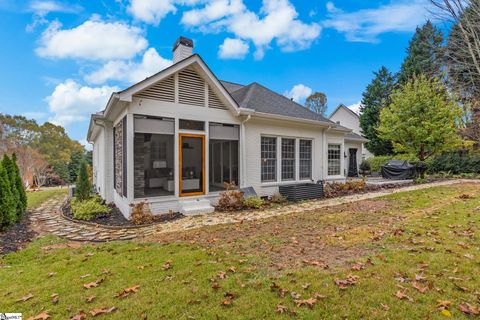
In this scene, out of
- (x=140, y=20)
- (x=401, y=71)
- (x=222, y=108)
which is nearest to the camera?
(x=222, y=108)

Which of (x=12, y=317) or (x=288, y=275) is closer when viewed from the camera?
(x=12, y=317)

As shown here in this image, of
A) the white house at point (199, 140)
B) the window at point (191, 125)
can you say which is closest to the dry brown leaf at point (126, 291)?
the white house at point (199, 140)

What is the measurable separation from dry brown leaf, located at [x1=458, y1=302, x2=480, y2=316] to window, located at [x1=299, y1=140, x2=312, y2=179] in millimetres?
9187

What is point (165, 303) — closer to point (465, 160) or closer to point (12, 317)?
point (12, 317)

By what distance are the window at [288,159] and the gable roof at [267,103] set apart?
1268 mm

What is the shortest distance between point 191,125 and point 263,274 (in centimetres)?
609

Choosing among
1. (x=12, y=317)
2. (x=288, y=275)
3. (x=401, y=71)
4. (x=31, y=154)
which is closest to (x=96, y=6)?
(x=12, y=317)

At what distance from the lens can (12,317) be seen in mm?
2777

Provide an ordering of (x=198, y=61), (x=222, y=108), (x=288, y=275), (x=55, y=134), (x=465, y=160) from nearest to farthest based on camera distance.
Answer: (x=288, y=275)
(x=198, y=61)
(x=222, y=108)
(x=465, y=160)
(x=55, y=134)

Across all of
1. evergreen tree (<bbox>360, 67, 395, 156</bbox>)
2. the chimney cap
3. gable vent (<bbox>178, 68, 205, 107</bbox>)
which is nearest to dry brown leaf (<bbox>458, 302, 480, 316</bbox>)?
gable vent (<bbox>178, 68, 205, 107</bbox>)

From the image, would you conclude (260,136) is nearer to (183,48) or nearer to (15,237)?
(183,48)

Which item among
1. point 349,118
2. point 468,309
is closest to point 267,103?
point 468,309

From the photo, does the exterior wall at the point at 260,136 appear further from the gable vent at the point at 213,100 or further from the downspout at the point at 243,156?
the gable vent at the point at 213,100

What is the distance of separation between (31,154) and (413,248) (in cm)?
2998
